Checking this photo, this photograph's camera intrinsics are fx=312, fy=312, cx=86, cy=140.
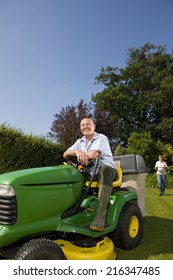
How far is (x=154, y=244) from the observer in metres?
4.54

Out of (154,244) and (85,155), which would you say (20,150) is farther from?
(85,155)

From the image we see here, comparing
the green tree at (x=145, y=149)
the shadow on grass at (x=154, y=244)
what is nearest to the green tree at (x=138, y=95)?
the green tree at (x=145, y=149)

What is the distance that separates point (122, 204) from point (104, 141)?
85cm

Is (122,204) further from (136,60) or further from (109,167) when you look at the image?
(136,60)

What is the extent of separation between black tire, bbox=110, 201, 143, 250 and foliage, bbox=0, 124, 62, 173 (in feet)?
17.1

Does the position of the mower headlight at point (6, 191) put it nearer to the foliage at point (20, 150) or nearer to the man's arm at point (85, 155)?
the man's arm at point (85, 155)

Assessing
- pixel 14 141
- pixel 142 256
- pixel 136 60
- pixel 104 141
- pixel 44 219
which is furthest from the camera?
pixel 136 60

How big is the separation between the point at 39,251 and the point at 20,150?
6514 mm

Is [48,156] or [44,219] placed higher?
[48,156]

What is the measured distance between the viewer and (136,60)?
3372cm

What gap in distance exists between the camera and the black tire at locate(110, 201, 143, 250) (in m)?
3.89

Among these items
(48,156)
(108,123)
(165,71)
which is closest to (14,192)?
(48,156)

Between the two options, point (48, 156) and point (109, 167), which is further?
point (48, 156)
